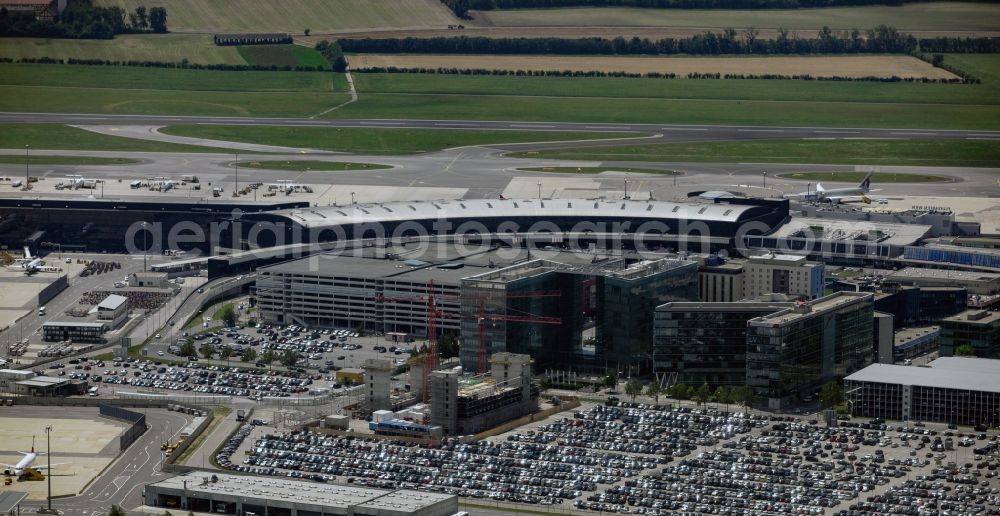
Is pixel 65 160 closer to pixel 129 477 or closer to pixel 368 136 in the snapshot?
pixel 368 136

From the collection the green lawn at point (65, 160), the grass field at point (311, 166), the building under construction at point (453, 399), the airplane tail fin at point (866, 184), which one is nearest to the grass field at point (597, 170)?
the grass field at point (311, 166)

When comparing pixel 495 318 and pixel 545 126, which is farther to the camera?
pixel 545 126

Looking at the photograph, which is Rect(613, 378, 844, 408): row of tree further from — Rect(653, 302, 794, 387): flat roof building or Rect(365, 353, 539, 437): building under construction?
Rect(365, 353, 539, 437): building under construction

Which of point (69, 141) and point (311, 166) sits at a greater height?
point (69, 141)

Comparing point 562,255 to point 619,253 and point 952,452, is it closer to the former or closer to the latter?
point 619,253

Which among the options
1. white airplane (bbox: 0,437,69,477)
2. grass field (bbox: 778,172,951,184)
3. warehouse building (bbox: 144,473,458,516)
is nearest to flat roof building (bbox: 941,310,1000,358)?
warehouse building (bbox: 144,473,458,516)

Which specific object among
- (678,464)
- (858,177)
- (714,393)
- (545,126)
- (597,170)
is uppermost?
(545,126)

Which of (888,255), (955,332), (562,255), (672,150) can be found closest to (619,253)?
(562,255)

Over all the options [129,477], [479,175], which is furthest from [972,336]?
[479,175]

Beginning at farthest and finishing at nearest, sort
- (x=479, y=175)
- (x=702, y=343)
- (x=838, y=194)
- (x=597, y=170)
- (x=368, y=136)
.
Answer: (x=368, y=136)
(x=597, y=170)
(x=479, y=175)
(x=838, y=194)
(x=702, y=343)
